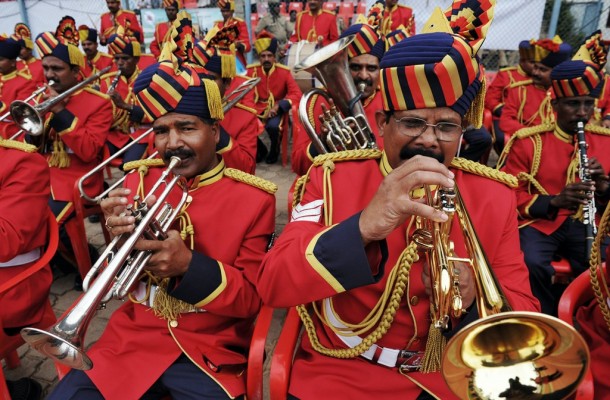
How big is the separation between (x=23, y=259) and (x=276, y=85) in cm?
542

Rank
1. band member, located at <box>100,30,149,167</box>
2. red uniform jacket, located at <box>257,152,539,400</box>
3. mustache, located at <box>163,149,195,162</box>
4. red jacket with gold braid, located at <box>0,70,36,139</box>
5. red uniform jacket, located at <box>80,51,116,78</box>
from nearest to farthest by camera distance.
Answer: red uniform jacket, located at <box>257,152,539,400</box> → mustache, located at <box>163,149,195,162</box> → band member, located at <box>100,30,149,167</box> → red jacket with gold braid, located at <box>0,70,36,139</box> → red uniform jacket, located at <box>80,51,116,78</box>

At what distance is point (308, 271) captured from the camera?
4.96 feet

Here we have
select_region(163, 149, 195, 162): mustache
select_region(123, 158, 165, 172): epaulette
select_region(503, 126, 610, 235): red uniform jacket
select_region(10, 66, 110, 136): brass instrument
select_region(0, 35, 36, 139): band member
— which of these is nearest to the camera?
select_region(163, 149, 195, 162): mustache

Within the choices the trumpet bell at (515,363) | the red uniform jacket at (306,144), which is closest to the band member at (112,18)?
the red uniform jacket at (306,144)

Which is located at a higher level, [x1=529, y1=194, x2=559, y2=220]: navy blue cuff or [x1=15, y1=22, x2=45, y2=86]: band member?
[x1=15, y1=22, x2=45, y2=86]: band member

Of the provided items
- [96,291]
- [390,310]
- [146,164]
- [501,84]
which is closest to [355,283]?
[390,310]

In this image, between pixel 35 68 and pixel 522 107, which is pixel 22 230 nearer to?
Result: pixel 522 107

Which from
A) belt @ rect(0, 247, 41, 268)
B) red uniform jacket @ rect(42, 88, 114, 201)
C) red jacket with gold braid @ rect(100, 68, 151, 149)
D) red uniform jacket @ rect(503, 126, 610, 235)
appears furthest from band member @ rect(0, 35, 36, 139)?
red uniform jacket @ rect(503, 126, 610, 235)

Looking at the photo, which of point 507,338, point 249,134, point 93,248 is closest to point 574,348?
point 507,338

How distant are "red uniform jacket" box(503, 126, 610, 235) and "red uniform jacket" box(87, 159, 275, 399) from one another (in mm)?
2093

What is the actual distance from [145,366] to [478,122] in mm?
1768

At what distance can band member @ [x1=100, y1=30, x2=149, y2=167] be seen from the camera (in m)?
4.62

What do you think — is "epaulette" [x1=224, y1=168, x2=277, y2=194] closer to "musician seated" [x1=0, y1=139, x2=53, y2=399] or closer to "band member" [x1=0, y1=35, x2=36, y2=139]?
"musician seated" [x1=0, y1=139, x2=53, y2=399]

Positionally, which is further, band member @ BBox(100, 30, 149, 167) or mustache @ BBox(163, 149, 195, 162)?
band member @ BBox(100, 30, 149, 167)
